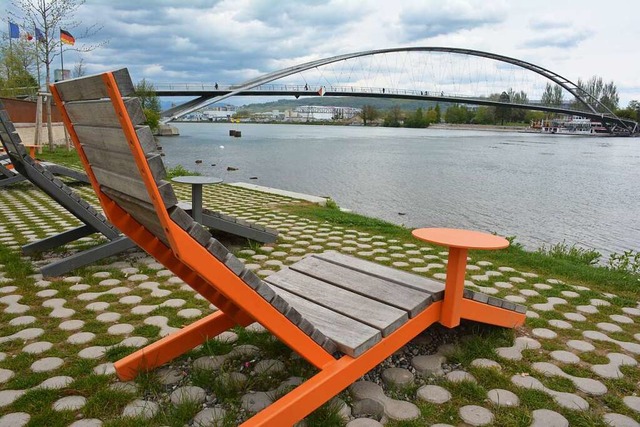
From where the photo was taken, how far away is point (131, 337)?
2.69 metres

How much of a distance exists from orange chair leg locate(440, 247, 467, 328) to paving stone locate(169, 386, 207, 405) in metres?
1.22

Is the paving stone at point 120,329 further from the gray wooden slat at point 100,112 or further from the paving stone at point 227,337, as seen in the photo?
the gray wooden slat at point 100,112

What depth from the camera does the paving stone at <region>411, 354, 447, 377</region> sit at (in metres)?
2.35

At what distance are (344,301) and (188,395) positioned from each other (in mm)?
852

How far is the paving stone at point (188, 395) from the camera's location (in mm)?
2043

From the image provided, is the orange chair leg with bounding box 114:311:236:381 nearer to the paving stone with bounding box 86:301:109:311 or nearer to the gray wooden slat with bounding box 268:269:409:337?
the gray wooden slat with bounding box 268:269:409:337

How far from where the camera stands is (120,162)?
5.42ft

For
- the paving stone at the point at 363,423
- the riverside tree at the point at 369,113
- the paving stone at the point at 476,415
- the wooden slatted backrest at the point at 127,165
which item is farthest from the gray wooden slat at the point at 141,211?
the riverside tree at the point at 369,113

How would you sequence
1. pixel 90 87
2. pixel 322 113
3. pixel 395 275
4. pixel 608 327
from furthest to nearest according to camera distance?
pixel 322 113 → pixel 608 327 → pixel 395 275 → pixel 90 87

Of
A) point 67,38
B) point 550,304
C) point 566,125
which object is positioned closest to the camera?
point 550,304

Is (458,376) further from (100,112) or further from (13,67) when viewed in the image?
(13,67)

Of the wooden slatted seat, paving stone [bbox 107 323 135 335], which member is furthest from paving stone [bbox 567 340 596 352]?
the wooden slatted seat

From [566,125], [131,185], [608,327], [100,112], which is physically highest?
[566,125]

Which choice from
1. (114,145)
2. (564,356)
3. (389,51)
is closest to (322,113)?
(389,51)
